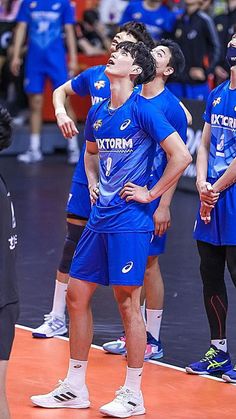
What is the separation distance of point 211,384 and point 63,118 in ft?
6.27

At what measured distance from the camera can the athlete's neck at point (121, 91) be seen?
6727 millimetres

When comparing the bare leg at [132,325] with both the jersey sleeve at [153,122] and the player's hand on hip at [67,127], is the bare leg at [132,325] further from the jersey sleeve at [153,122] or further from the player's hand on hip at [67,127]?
the player's hand on hip at [67,127]

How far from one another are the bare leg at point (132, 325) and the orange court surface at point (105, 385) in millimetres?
336

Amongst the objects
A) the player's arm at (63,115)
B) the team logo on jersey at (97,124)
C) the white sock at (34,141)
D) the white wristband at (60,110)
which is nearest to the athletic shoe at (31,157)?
the white sock at (34,141)

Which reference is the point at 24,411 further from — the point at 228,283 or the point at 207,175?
the point at 228,283

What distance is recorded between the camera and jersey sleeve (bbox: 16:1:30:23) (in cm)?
1566

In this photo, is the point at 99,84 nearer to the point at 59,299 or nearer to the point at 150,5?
the point at 59,299

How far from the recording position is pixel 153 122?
6598mm

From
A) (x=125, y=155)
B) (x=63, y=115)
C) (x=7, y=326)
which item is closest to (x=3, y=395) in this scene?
(x=7, y=326)

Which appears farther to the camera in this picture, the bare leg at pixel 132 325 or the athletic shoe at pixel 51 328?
the athletic shoe at pixel 51 328

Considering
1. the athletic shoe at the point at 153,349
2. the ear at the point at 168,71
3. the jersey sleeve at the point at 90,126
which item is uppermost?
the ear at the point at 168,71

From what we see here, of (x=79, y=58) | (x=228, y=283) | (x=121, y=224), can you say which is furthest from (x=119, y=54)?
(x=79, y=58)

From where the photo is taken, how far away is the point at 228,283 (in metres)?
9.82

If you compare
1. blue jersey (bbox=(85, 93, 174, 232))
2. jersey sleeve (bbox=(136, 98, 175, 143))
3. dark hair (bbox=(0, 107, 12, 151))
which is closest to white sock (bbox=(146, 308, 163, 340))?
blue jersey (bbox=(85, 93, 174, 232))
